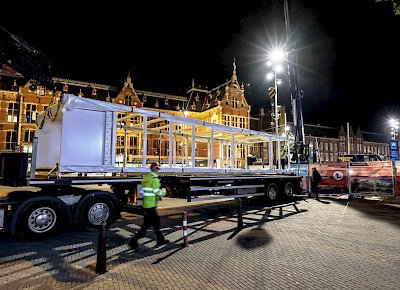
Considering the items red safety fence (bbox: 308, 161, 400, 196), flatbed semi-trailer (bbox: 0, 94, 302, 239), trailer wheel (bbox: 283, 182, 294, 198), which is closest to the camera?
flatbed semi-trailer (bbox: 0, 94, 302, 239)

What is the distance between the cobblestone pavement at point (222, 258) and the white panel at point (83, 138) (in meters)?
2.17

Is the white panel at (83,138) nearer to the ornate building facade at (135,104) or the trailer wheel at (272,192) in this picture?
the trailer wheel at (272,192)

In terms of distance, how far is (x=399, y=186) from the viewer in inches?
591

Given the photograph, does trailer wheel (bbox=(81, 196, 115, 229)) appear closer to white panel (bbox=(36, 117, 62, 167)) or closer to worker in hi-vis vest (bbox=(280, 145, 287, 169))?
white panel (bbox=(36, 117, 62, 167))

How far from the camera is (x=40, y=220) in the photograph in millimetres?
7211

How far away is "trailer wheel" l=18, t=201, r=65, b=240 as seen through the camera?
6965 mm

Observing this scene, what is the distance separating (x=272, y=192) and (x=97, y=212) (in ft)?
31.5

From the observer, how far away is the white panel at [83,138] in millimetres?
8102

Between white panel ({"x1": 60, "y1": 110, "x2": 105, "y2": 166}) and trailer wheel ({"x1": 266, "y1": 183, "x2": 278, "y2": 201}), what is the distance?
29.7 ft

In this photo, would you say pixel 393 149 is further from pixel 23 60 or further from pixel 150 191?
pixel 23 60

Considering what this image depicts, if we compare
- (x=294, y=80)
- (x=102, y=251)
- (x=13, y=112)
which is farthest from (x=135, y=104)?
(x=102, y=251)

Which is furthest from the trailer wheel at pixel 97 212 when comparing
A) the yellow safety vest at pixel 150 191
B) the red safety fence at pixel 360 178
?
the red safety fence at pixel 360 178

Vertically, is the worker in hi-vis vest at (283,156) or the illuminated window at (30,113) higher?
the illuminated window at (30,113)

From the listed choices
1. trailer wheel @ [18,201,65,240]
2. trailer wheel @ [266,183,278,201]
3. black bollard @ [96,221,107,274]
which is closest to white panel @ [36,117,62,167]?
trailer wheel @ [18,201,65,240]
